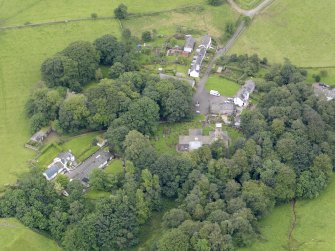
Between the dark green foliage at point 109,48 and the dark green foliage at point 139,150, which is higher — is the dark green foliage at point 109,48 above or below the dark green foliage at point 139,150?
above

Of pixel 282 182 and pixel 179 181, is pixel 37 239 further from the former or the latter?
pixel 282 182

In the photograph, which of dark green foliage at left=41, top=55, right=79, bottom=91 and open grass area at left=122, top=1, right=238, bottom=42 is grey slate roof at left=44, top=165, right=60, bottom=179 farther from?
open grass area at left=122, top=1, right=238, bottom=42

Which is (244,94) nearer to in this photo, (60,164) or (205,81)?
(205,81)

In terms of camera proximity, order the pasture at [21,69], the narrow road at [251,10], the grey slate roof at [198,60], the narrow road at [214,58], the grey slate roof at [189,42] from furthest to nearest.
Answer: the narrow road at [251,10] < the grey slate roof at [189,42] < the grey slate roof at [198,60] < the narrow road at [214,58] < the pasture at [21,69]

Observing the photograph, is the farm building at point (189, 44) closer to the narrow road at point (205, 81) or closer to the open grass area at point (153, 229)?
the narrow road at point (205, 81)

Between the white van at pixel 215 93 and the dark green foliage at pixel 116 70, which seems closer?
the white van at pixel 215 93

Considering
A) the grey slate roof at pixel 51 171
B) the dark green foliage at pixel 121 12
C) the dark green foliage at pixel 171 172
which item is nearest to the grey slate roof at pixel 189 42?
the dark green foliage at pixel 121 12

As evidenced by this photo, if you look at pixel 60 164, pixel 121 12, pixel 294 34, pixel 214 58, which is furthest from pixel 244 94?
pixel 121 12
